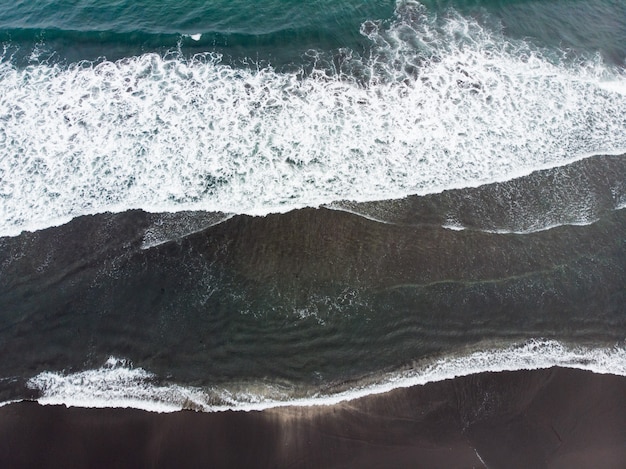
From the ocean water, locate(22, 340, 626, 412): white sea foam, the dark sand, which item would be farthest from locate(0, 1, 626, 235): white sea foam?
the dark sand

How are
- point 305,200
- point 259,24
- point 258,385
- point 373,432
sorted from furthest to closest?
point 259,24 < point 305,200 < point 258,385 < point 373,432

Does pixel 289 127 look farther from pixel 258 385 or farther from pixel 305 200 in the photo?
pixel 258 385

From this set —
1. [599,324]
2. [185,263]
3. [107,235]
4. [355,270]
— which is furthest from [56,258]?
[599,324]

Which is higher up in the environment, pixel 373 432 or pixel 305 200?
pixel 305 200

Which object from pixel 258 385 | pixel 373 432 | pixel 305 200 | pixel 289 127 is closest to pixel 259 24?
pixel 289 127

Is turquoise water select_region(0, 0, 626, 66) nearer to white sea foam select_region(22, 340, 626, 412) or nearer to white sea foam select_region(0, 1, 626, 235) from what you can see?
Answer: white sea foam select_region(0, 1, 626, 235)

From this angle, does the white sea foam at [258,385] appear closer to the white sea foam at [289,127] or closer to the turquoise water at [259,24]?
the white sea foam at [289,127]
